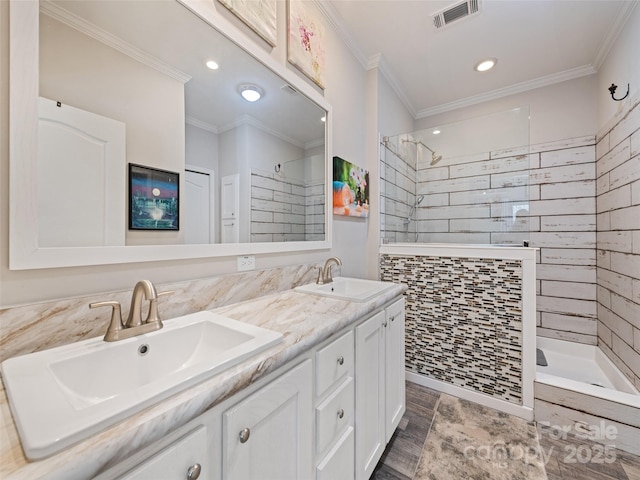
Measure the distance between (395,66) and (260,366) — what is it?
2.71 metres

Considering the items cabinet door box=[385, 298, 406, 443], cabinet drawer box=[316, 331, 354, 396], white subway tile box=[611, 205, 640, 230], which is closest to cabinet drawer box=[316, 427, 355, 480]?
cabinet drawer box=[316, 331, 354, 396]

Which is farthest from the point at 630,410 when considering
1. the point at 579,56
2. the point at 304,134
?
the point at 579,56

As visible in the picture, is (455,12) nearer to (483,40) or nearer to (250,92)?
(483,40)

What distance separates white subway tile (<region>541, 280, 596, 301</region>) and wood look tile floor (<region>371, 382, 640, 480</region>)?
1352 millimetres

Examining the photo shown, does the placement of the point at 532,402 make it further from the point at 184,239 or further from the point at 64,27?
the point at 64,27

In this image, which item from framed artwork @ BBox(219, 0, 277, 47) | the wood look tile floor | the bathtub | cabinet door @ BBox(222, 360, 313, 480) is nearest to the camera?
cabinet door @ BBox(222, 360, 313, 480)

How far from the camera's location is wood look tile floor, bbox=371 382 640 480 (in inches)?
52.8

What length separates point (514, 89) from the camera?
269 centimetres

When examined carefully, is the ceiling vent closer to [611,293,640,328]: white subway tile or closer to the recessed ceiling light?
the recessed ceiling light

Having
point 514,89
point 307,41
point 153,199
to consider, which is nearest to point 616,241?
point 514,89

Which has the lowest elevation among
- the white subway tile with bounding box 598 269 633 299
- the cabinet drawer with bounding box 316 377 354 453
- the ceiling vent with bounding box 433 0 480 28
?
the cabinet drawer with bounding box 316 377 354 453

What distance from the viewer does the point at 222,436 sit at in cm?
59

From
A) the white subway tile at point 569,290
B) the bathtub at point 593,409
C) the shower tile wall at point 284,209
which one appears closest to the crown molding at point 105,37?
the shower tile wall at point 284,209

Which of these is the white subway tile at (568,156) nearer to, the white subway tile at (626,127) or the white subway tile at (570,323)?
the white subway tile at (626,127)
